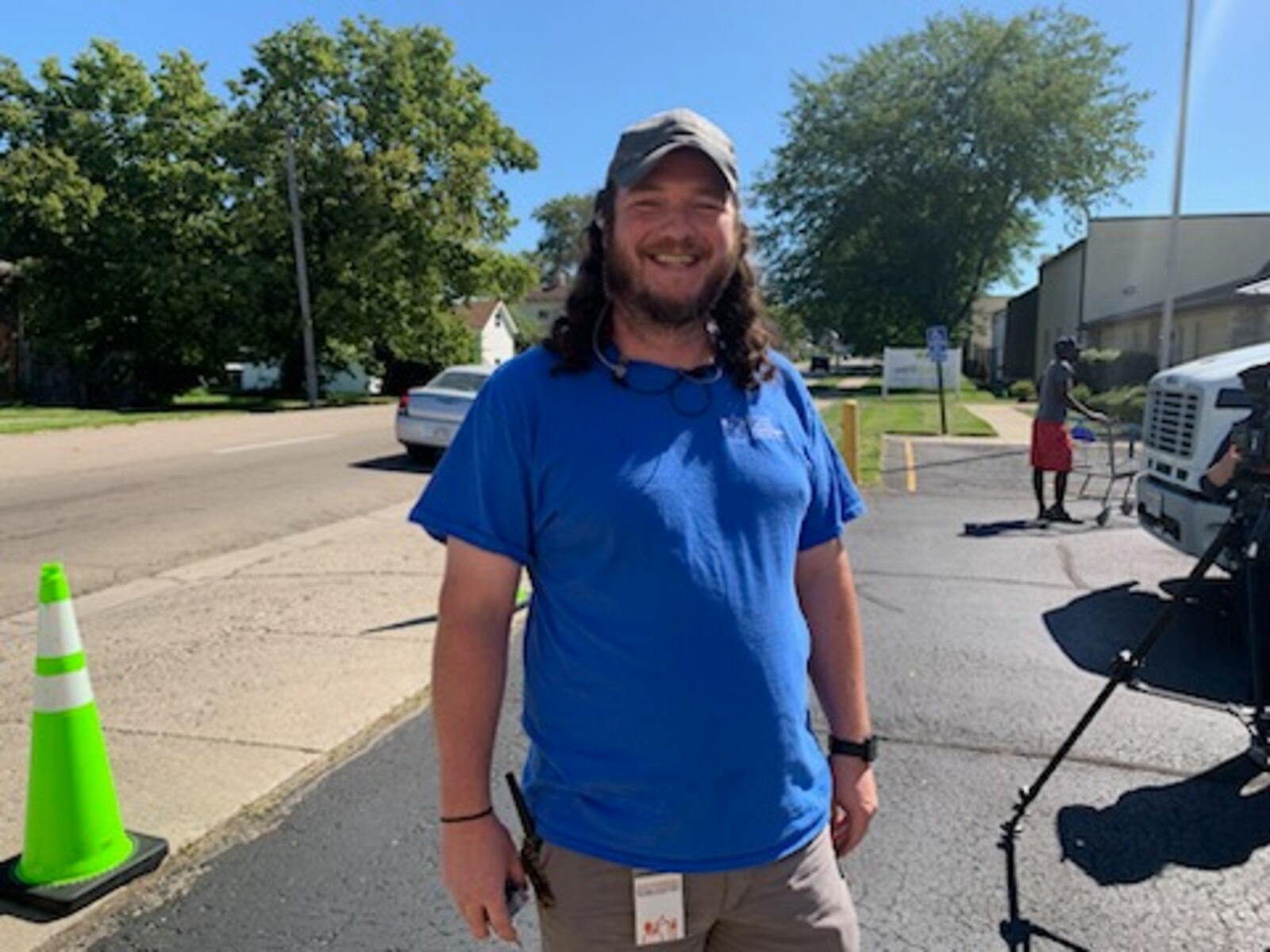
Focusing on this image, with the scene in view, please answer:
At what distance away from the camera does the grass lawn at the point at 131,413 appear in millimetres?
19303

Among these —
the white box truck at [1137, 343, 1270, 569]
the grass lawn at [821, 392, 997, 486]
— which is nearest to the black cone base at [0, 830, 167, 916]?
the white box truck at [1137, 343, 1270, 569]

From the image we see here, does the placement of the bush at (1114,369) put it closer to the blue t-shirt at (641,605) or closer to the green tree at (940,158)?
the green tree at (940,158)

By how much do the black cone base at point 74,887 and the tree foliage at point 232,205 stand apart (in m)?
31.1

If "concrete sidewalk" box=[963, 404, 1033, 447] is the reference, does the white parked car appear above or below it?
above

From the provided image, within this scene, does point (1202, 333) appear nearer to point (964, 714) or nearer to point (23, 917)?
point (964, 714)

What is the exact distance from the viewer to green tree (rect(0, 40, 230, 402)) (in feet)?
104

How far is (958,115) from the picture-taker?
152 feet

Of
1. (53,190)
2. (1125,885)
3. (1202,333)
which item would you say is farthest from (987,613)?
(53,190)

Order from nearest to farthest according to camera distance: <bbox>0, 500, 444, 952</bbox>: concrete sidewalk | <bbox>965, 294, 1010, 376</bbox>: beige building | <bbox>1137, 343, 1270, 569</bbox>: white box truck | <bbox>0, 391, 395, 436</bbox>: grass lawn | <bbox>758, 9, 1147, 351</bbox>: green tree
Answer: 1. <bbox>0, 500, 444, 952</bbox>: concrete sidewalk
2. <bbox>1137, 343, 1270, 569</bbox>: white box truck
3. <bbox>0, 391, 395, 436</bbox>: grass lawn
4. <bbox>758, 9, 1147, 351</bbox>: green tree
5. <bbox>965, 294, 1010, 376</bbox>: beige building

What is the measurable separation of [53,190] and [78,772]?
35.3 meters

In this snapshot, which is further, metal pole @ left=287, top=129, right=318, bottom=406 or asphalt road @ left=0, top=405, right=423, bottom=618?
metal pole @ left=287, top=129, right=318, bottom=406

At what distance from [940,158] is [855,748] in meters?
49.3

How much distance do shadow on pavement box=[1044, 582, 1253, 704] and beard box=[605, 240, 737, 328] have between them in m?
3.85

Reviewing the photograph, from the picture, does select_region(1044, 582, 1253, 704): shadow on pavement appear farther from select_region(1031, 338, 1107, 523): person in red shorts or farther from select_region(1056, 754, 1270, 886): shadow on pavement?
select_region(1031, 338, 1107, 523): person in red shorts
